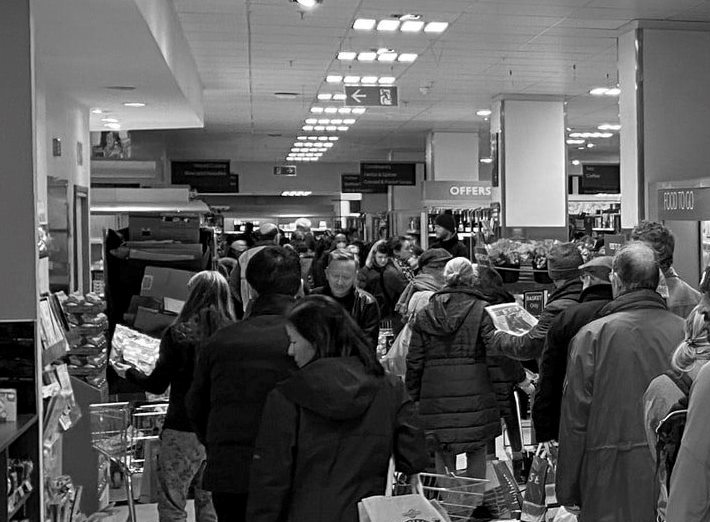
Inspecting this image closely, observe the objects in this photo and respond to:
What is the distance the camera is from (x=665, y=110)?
8.98 m

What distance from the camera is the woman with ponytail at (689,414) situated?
2.26m

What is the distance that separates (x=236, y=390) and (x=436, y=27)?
20.6ft

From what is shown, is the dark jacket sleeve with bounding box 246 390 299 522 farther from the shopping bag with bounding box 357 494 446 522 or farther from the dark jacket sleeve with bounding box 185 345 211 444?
the dark jacket sleeve with bounding box 185 345 211 444

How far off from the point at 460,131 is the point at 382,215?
589 centimetres

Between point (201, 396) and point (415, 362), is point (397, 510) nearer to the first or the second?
point (201, 396)

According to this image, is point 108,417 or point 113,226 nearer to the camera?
point 108,417

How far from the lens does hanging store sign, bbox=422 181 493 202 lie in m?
15.9

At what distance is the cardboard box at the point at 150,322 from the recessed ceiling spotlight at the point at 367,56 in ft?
14.6

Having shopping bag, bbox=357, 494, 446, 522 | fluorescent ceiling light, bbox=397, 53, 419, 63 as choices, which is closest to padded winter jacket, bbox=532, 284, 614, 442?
shopping bag, bbox=357, 494, 446, 522

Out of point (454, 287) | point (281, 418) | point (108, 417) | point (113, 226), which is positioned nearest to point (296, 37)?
point (113, 226)

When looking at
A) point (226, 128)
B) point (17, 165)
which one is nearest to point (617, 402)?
point (17, 165)

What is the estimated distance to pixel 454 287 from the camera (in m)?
5.41

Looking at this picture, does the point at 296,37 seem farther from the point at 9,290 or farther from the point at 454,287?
the point at 9,290

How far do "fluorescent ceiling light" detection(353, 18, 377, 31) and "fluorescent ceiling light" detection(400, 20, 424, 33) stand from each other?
305 mm
